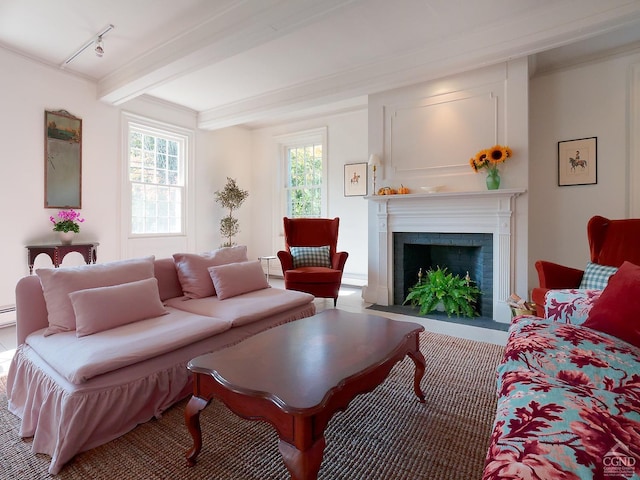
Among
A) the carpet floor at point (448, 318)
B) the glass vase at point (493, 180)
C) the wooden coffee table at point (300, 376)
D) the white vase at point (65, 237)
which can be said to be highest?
the glass vase at point (493, 180)

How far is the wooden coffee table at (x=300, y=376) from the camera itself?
1.11 metres

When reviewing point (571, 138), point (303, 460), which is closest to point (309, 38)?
point (571, 138)

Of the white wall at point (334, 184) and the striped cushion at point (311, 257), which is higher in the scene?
the white wall at point (334, 184)

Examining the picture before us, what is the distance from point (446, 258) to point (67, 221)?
465 cm

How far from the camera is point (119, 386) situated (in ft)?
5.23

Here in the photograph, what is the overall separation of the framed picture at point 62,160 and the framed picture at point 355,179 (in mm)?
3786

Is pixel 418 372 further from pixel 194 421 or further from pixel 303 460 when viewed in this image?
pixel 194 421

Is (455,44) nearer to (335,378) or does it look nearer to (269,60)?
(269,60)

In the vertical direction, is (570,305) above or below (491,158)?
below

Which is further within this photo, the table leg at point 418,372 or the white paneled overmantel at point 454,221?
the white paneled overmantel at point 454,221

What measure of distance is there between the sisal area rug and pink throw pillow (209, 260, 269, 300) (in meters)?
0.95

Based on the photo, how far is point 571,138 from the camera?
3840mm

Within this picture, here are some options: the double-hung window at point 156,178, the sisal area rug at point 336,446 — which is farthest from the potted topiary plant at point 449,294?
the double-hung window at point 156,178

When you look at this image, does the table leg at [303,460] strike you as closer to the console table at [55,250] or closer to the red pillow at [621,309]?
the red pillow at [621,309]
